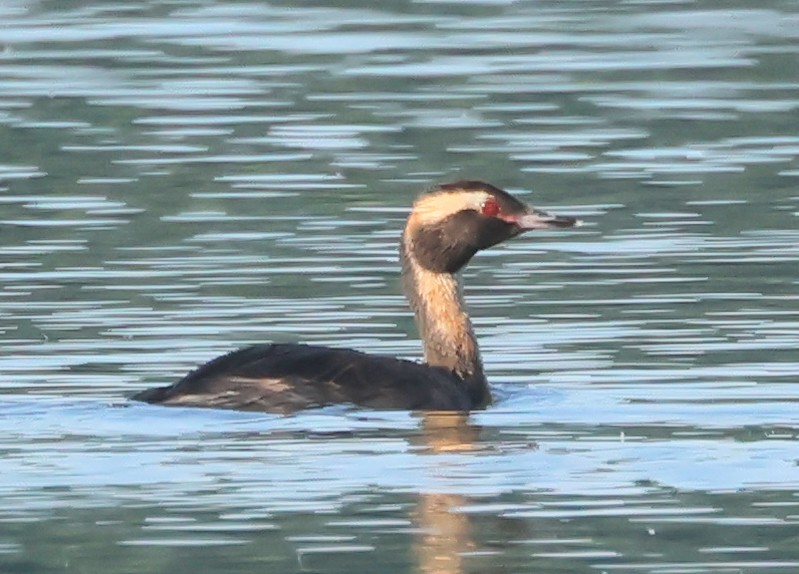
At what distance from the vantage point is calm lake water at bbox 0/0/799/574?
14.1m

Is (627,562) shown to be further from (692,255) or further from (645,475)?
(692,255)

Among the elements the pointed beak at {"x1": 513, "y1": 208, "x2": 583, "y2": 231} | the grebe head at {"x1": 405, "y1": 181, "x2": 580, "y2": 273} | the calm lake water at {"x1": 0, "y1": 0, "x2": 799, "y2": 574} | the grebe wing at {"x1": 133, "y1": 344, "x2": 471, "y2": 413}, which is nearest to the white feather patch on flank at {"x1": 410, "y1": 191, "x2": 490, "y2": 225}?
the grebe head at {"x1": 405, "y1": 181, "x2": 580, "y2": 273}

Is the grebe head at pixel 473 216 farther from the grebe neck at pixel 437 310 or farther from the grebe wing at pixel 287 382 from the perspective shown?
the grebe wing at pixel 287 382

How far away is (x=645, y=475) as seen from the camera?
15133 millimetres

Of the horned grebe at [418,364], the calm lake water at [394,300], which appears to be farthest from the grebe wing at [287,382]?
the calm lake water at [394,300]

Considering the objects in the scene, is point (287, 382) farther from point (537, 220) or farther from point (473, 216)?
point (537, 220)

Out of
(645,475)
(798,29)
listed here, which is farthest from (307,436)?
(798,29)

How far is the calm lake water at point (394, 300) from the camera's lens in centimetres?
1414

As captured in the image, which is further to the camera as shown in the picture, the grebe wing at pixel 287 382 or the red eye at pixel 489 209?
the red eye at pixel 489 209

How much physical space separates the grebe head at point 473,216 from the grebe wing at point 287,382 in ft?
4.89

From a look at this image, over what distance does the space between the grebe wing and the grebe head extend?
1.49 m

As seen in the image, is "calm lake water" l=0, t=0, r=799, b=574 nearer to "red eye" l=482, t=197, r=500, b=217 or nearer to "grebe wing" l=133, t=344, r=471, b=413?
"grebe wing" l=133, t=344, r=471, b=413

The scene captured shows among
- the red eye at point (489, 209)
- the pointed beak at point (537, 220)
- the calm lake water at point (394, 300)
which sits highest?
the red eye at point (489, 209)

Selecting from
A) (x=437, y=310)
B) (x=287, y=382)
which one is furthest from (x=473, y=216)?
(x=287, y=382)
